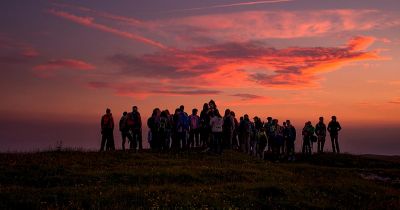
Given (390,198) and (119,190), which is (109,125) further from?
(390,198)

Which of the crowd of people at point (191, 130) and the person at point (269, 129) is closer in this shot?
the crowd of people at point (191, 130)

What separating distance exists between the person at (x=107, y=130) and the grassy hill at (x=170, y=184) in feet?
11.6

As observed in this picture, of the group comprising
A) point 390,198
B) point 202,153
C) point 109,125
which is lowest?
point 390,198

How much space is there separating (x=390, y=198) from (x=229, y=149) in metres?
16.0

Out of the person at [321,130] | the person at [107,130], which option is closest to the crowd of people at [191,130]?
the person at [107,130]

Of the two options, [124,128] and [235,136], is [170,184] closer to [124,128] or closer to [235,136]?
[124,128]

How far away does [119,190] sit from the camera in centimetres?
2005

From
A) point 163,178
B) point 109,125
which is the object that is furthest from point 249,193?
point 109,125

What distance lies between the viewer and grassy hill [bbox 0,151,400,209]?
18.6 meters

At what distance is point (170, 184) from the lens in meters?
22.5

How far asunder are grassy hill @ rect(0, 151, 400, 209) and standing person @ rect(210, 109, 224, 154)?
6.53ft

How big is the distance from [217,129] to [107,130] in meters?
8.18

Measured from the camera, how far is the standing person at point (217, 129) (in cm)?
3394

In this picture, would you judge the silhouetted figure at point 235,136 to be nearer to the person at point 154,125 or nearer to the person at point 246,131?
the person at point 246,131
